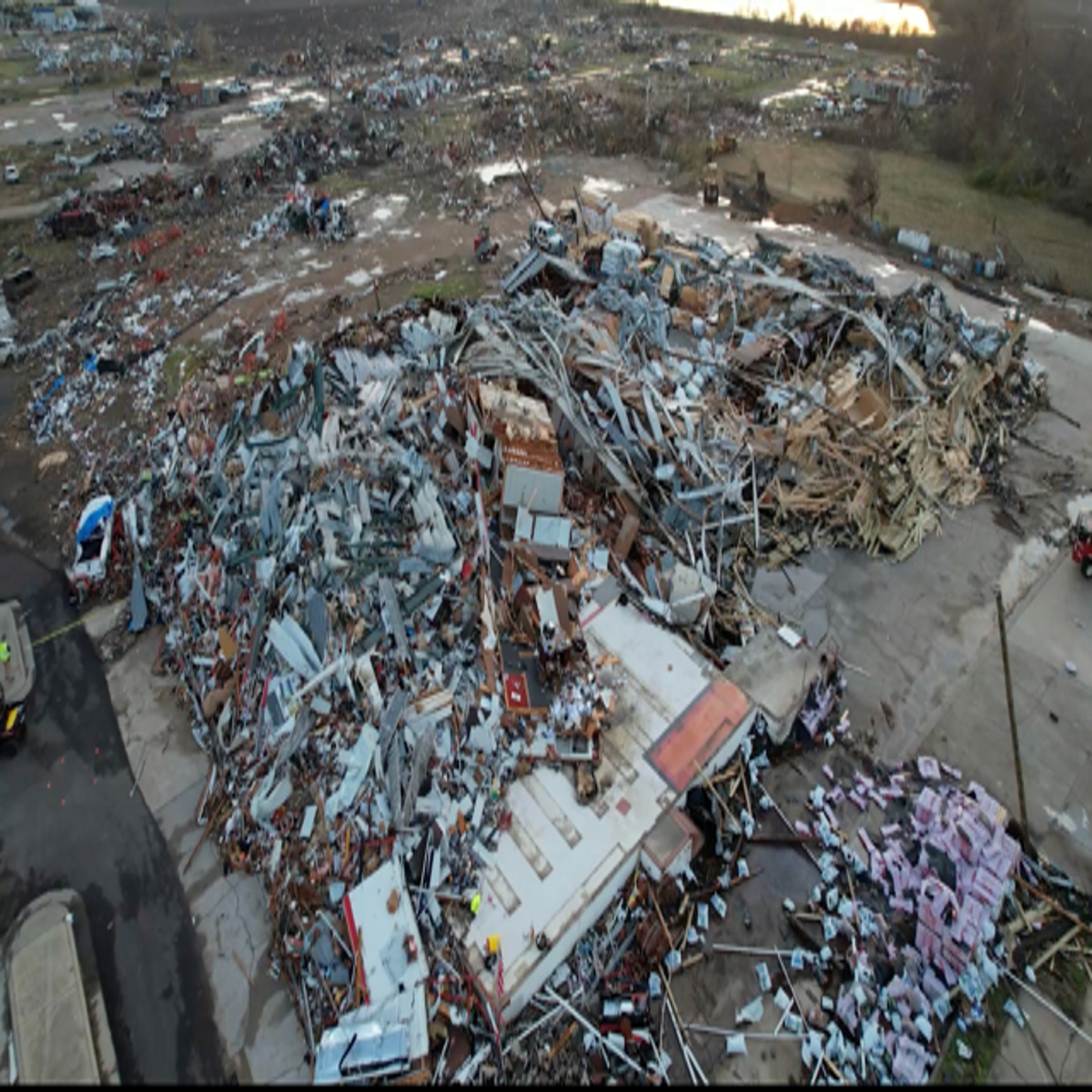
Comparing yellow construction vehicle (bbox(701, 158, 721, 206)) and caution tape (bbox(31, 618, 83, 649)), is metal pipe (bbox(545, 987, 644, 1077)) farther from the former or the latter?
yellow construction vehicle (bbox(701, 158, 721, 206))

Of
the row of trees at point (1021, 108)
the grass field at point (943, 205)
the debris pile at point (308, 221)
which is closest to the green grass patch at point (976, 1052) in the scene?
the grass field at point (943, 205)

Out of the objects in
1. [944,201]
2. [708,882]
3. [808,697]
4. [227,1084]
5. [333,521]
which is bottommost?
[227,1084]

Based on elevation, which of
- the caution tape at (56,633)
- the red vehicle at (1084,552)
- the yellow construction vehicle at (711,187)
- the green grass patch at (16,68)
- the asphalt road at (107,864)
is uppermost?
the green grass patch at (16,68)

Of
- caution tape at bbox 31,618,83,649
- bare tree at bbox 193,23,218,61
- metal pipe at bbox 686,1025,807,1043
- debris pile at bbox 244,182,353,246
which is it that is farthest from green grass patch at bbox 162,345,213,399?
bare tree at bbox 193,23,218,61

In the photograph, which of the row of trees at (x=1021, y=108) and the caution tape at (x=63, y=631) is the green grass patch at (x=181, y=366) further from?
the row of trees at (x=1021, y=108)

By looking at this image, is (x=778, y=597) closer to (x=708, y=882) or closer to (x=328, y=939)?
(x=708, y=882)

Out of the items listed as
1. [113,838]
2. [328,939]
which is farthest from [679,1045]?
[113,838]
